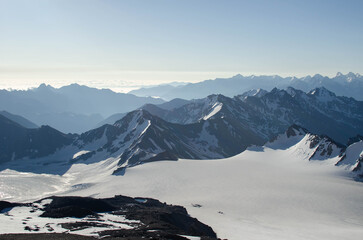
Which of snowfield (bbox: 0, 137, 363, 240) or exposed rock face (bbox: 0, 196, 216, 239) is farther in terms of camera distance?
snowfield (bbox: 0, 137, 363, 240)

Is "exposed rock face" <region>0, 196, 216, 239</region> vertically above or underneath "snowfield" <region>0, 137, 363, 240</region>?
above

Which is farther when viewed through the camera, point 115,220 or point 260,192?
point 260,192

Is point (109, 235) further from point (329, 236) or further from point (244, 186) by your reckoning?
point (244, 186)

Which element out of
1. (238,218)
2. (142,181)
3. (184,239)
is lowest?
(142,181)

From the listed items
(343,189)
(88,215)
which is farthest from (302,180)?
(88,215)

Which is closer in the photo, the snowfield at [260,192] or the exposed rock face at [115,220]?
the exposed rock face at [115,220]

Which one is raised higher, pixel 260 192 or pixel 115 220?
pixel 115 220

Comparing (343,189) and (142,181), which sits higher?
(343,189)

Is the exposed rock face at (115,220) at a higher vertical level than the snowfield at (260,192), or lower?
higher
